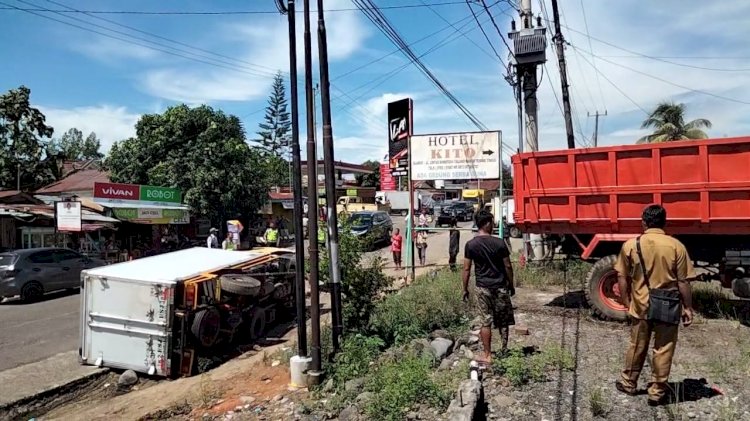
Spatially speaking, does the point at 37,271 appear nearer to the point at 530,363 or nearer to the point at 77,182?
the point at 530,363

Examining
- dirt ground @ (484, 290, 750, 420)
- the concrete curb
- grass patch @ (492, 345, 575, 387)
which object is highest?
grass patch @ (492, 345, 575, 387)

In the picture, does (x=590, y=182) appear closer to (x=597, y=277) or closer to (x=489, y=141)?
(x=597, y=277)

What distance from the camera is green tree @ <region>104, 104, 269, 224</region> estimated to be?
95.3 feet

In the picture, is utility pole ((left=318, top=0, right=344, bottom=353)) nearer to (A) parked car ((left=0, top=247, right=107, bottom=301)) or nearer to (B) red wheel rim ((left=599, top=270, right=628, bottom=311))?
(B) red wheel rim ((left=599, top=270, right=628, bottom=311))

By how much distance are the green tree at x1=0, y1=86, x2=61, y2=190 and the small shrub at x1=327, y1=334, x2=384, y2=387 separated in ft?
102

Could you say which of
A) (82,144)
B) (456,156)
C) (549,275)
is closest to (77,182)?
(456,156)

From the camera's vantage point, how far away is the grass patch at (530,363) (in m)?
5.35

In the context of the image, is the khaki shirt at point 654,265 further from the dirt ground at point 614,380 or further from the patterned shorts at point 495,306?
the patterned shorts at point 495,306

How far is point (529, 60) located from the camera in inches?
555

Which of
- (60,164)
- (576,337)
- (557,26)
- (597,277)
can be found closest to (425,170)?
(597,277)

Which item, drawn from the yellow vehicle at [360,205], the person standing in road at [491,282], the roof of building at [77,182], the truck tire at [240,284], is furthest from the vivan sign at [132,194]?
the person standing in road at [491,282]

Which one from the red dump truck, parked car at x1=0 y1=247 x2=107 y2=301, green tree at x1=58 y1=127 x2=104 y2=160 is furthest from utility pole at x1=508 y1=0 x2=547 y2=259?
green tree at x1=58 y1=127 x2=104 y2=160

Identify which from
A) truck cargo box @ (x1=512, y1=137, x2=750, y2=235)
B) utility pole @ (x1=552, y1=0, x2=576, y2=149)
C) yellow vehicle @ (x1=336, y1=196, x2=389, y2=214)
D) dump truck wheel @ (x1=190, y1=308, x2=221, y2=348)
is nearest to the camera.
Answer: truck cargo box @ (x1=512, y1=137, x2=750, y2=235)

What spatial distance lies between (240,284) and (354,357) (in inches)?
127
